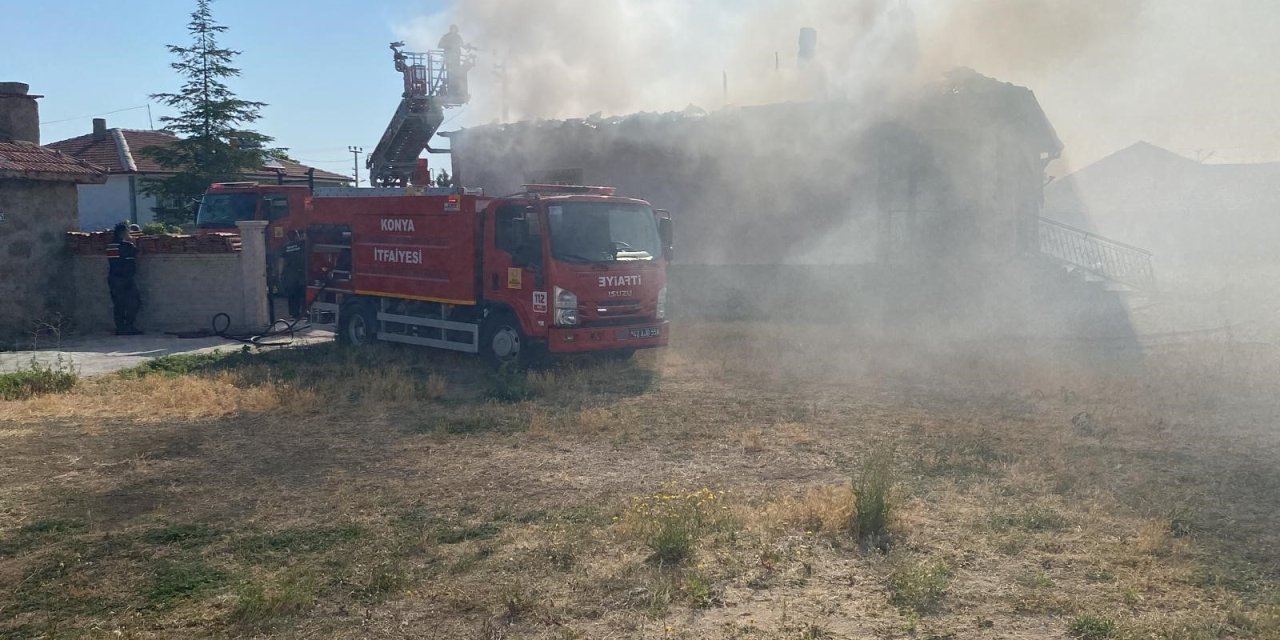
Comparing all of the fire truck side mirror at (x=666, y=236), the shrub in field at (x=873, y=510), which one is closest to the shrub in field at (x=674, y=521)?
the shrub in field at (x=873, y=510)

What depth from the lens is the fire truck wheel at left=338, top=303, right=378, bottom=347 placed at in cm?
1516

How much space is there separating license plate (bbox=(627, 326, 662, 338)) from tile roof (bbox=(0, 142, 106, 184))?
424 inches

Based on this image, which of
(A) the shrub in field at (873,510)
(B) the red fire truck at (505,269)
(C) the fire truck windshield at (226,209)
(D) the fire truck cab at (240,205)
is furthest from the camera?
(C) the fire truck windshield at (226,209)

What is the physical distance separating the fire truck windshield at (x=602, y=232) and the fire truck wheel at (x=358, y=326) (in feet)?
13.8

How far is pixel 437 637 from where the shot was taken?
15.8ft

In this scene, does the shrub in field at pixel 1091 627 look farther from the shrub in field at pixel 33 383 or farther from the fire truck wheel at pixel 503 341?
the shrub in field at pixel 33 383

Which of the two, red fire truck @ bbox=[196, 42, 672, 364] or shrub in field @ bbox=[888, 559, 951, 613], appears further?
red fire truck @ bbox=[196, 42, 672, 364]

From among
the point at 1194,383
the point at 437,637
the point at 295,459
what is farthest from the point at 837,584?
the point at 1194,383

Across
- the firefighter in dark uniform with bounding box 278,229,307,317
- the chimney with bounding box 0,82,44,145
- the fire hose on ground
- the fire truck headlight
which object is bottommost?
the fire hose on ground

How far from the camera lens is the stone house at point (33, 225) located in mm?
16016

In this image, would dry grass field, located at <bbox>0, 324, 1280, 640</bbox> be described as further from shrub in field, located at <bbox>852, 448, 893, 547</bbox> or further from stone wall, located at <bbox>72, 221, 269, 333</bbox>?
stone wall, located at <bbox>72, 221, 269, 333</bbox>

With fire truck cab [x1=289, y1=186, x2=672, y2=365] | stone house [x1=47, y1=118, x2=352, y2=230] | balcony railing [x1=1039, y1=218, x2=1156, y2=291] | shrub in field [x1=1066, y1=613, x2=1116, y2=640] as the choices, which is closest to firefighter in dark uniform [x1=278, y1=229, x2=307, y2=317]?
fire truck cab [x1=289, y1=186, x2=672, y2=365]

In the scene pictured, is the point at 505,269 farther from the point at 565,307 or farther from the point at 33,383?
the point at 33,383

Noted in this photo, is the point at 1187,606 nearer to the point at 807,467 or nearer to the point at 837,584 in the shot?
the point at 837,584
